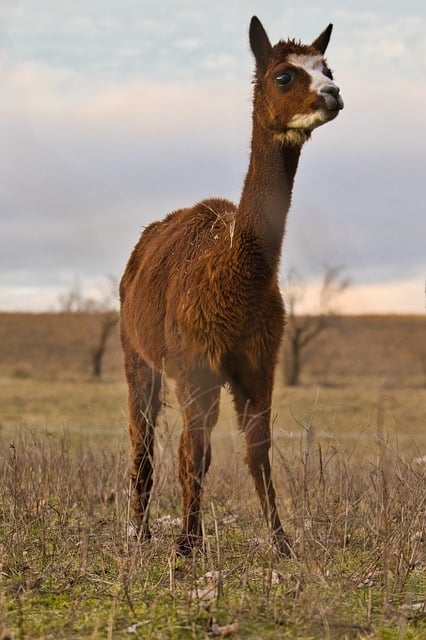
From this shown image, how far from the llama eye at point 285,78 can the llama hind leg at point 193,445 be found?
1.99 m

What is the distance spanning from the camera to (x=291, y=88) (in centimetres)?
564

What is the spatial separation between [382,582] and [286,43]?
3.58 metres

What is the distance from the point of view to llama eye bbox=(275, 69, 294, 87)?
18.6 ft

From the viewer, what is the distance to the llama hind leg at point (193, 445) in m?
5.59

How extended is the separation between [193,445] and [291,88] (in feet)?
7.86

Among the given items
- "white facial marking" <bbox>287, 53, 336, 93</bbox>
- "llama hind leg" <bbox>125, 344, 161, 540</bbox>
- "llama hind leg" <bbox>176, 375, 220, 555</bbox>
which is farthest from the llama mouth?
"llama hind leg" <bbox>125, 344, 161, 540</bbox>

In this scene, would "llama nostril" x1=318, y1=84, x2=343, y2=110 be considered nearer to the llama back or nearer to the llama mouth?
the llama mouth

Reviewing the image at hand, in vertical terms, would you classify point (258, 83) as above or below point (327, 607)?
above

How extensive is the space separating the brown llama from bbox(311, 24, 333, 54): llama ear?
121mm

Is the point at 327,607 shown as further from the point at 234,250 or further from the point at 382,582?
the point at 234,250

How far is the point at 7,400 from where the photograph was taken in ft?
125

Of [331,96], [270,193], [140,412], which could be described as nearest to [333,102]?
[331,96]

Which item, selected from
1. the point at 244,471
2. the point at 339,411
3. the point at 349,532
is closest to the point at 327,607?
the point at 349,532

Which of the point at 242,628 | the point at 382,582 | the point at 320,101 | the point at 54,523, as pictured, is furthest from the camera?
the point at 54,523
